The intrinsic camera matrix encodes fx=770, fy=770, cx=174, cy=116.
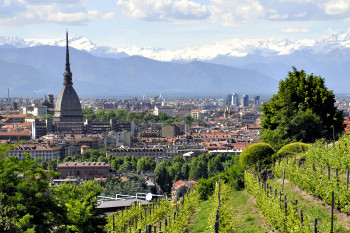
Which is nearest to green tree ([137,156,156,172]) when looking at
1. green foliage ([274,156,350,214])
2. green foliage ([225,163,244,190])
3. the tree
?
the tree

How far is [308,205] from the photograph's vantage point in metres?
17.6

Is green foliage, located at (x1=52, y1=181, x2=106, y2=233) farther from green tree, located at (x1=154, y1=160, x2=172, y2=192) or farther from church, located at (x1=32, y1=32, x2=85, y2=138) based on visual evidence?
church, located at (x1=32, y1=32, x2=85, y2=138)

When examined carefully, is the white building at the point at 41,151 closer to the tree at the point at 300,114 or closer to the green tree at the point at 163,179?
the green tree at the point at 163,179

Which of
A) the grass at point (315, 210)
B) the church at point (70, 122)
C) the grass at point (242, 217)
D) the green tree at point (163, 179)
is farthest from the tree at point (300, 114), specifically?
the church at point (70, 122)

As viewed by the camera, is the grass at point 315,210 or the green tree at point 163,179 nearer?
the grass at point 315,210

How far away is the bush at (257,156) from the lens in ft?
96.1

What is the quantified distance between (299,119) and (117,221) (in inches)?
490

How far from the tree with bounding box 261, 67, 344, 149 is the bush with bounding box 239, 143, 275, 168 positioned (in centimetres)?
372

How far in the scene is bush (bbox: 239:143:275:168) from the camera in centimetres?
2928

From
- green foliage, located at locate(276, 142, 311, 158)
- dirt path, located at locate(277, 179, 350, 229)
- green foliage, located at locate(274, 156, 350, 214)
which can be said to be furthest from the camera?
green foliage, located at locate(276, 142, 311, 158)

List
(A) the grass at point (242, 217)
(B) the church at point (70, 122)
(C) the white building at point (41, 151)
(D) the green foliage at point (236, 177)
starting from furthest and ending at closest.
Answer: (B) the church at point (70, 122), (C) the white building at point (41, 151), (D) the green foliage at point (236, 177), (A) the grass at point (242, 217)

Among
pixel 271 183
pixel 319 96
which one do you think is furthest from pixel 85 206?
pixel 319 96

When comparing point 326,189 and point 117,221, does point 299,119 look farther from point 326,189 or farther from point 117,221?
point 326,189

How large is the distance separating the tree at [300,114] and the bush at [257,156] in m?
3.72
